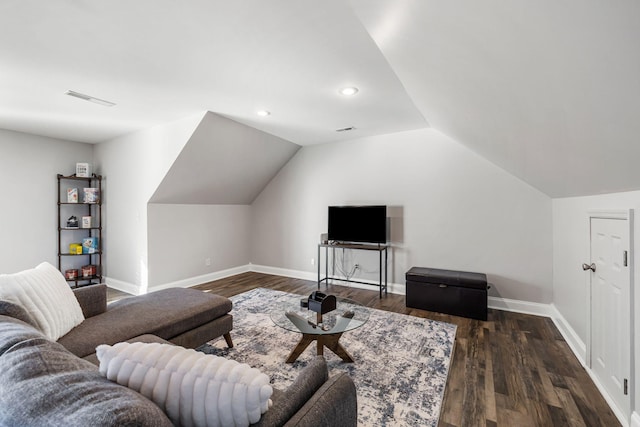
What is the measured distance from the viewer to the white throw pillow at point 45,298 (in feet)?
5.40

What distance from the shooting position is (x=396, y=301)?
4.06 m

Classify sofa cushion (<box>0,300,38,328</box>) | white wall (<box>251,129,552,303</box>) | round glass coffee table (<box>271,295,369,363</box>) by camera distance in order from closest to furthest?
1. sofa cushion (<box>0,300,38,328</box>)
2. round glass coffee table (<box>271,295,369,363</box>)
3. white wall (<box>251,129,552,303</box>)

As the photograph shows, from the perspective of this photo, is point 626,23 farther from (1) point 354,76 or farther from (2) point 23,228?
(2) point 23,228

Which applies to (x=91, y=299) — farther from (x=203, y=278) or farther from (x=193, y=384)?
(x=203, y=278)

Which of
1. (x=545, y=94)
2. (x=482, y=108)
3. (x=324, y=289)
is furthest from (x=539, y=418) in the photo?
(x=324, y=289)

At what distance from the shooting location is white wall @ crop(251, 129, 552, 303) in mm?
3660

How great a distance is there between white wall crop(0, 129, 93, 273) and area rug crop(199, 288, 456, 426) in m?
3.58

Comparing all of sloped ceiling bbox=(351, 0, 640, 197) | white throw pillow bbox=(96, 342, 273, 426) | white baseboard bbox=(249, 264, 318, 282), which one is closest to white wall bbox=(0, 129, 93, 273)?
white baseboard bbox=(249, 264, 318, 282)

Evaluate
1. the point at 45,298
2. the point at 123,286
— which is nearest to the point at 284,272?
the point at 123,286

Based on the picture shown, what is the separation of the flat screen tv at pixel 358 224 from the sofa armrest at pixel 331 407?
3328mm

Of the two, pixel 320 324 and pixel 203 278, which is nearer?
pixel 320 324

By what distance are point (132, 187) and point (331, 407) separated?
15.6 feet

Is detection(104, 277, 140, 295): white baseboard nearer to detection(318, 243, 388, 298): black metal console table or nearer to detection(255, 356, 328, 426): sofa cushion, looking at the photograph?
detection(318, 243, 388, 298): black metal console table

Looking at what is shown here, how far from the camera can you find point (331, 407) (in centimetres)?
97
